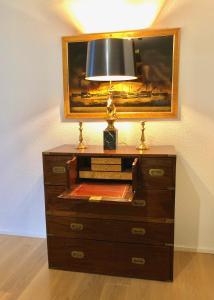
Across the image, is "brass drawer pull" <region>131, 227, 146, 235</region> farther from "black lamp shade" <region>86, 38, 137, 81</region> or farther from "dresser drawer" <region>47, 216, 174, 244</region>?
"black lamp shade" <region>86, 38, 137, 81</region>

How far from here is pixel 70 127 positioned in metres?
2.24

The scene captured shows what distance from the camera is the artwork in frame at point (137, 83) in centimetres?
198

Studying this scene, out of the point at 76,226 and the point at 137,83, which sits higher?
the point at 137,83

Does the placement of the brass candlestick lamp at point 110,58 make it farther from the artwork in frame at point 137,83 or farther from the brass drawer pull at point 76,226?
the brass drawer pull at point 76,226

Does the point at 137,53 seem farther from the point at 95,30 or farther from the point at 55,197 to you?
the point at 55,197

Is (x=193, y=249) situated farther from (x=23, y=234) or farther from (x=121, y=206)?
(x=23, y=234)

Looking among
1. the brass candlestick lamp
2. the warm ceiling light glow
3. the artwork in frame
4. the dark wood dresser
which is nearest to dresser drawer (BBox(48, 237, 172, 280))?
the dark wood dresser

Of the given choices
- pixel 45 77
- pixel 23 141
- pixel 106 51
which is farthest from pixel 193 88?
pixel 23 141

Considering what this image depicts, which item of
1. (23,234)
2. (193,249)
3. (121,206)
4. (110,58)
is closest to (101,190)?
(121,206)

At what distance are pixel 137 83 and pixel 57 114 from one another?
0.72m

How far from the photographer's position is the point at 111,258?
6.07ft

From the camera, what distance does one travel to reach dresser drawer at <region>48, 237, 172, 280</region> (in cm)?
179

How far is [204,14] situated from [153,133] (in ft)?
3.05

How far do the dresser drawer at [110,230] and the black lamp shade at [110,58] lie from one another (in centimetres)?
99
